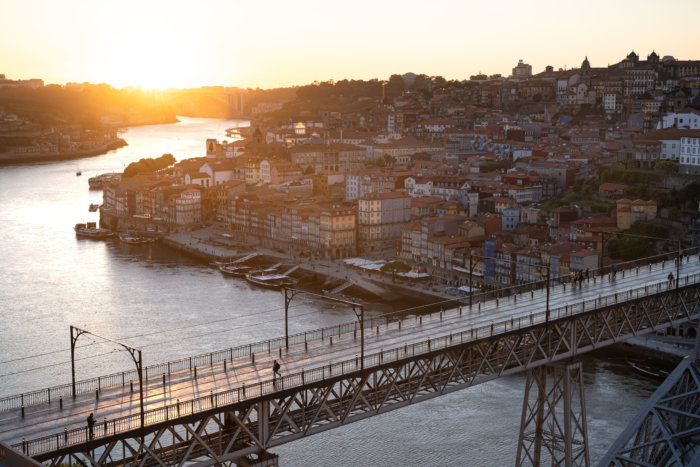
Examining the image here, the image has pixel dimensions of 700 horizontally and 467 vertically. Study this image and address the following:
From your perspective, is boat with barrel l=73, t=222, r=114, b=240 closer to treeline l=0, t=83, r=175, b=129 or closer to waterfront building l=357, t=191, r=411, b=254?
waterfront building l=357, t=191, r=411, b=254

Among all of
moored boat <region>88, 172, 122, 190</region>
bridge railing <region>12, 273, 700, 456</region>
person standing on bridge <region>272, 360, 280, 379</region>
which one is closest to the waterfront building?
bridge railing <region>12, 273, 700, 456</region>

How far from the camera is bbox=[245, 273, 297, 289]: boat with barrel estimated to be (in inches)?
838

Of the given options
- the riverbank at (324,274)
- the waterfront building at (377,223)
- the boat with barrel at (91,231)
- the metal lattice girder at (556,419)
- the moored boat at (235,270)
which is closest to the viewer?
the metal lattice girder at (556,419)

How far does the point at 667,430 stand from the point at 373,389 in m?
2.36

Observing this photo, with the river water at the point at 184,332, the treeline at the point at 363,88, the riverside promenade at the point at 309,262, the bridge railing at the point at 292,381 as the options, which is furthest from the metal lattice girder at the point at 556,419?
the treeline at the point at 363,88

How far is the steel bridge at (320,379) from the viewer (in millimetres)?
6492

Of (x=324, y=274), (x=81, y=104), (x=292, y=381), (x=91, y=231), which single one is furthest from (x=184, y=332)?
(x=81, y=104)

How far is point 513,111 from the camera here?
44031 millimetres

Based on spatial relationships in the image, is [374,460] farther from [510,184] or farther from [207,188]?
[207,188]

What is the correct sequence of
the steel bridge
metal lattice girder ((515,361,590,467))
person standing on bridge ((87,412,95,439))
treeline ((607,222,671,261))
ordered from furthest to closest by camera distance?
treeline ((607,222,671,261)), metal lattice girder ((515,361,590,467)), the steel bridge, person standing on bridge ((87,412,95,439))

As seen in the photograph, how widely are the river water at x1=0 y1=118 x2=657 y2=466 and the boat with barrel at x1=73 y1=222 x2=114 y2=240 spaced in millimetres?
337

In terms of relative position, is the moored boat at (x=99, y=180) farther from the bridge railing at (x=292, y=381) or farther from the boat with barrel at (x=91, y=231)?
the bridge railing at (x=292, y=381)

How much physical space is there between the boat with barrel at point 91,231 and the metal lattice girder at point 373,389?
1812cm

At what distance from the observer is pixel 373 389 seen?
25.7 feet
